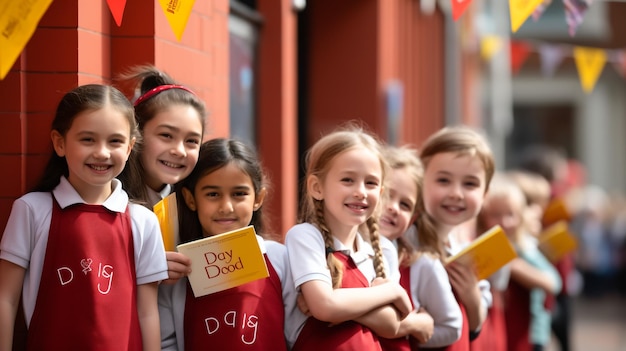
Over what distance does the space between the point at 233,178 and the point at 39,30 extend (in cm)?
81

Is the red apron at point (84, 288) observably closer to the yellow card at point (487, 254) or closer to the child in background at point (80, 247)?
the child in background at point (80, 247)

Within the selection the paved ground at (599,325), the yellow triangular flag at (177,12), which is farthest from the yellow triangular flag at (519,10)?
the paved ground at (599,325)

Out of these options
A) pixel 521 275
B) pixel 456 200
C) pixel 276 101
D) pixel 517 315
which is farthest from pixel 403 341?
pixel 276 101

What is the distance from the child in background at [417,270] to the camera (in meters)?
4.08

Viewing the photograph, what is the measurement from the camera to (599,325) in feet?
46.6

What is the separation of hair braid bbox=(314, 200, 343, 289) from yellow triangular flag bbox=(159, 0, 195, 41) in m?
0.75

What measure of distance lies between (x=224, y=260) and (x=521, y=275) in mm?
2773

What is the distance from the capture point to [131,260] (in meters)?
3.27

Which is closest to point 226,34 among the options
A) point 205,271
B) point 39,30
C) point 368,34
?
point 39,30

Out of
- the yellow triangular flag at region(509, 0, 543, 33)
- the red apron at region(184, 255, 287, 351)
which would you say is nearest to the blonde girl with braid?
the red apron at region(184, 255, 287, 351)

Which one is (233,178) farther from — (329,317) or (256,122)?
(256,122)

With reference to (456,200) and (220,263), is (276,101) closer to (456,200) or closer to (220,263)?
(456,200)

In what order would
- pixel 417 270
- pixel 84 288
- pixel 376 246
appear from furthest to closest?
1. pixel 417 270
2. pixel 376 246
3. pixel 84 288

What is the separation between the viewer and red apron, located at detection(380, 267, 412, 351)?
150 inches
